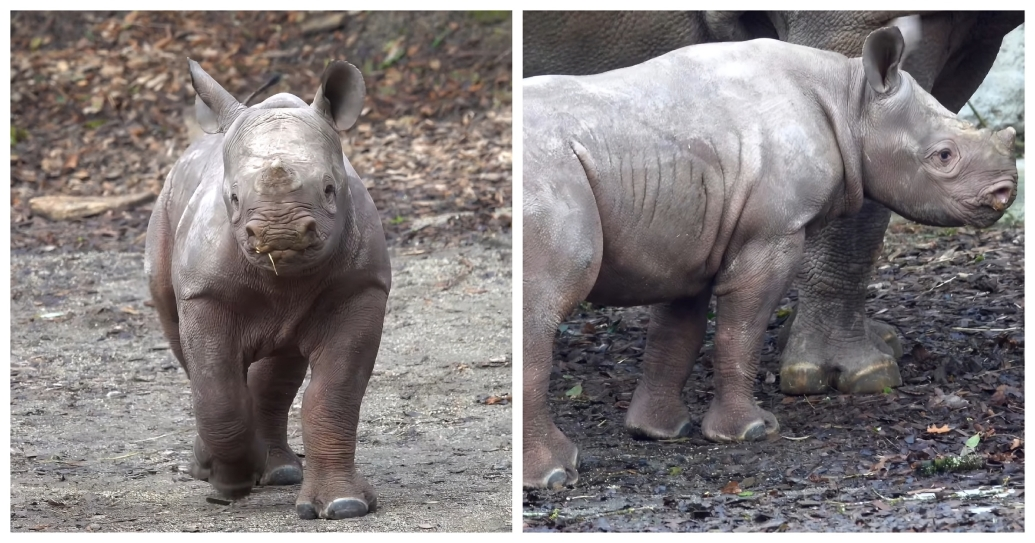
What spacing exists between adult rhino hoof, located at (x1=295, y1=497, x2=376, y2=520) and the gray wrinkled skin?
5.75 feet

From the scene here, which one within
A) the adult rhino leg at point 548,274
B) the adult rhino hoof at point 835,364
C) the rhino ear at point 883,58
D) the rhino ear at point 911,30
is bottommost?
the adult rhino hoof at point 835,364

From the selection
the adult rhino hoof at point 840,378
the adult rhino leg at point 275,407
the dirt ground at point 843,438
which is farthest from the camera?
the adult rhino hoof at point 840,378

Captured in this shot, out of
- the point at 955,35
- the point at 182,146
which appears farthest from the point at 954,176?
the point at 182,146

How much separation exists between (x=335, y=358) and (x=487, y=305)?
122 inches

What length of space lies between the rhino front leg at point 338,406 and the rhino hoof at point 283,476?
0.56 meters

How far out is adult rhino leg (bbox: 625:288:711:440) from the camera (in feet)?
16.3

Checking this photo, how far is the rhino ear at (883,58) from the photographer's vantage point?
4520 millimetres

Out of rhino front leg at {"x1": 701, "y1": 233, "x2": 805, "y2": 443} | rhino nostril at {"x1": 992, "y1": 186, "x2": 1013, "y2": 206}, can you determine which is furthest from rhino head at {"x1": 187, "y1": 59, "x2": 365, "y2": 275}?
rhino nostril at {"x1": 992, "y1": 186, "x2": 1013, "y2": 206}

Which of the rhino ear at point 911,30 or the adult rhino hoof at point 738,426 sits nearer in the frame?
the adult rhino hoof at point 738,426

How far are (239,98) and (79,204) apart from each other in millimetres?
1355

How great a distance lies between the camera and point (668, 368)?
199 inches

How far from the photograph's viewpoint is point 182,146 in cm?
1004

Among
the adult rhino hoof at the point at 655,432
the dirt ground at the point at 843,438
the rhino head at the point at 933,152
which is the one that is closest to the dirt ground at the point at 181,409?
the dirt ground at the point at 843,438

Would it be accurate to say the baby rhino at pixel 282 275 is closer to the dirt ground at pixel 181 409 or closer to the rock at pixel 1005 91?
the dirt ground at pixel 181 409
